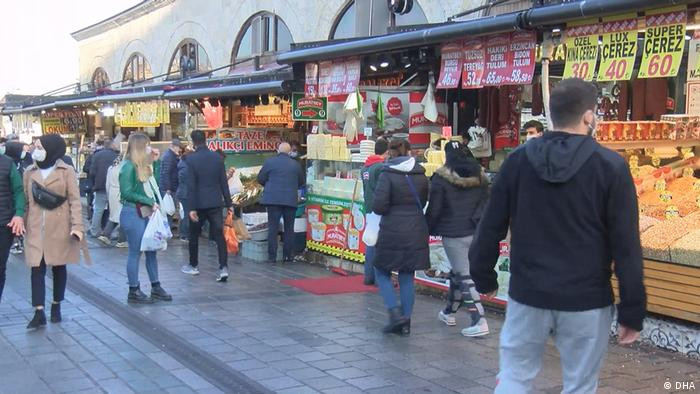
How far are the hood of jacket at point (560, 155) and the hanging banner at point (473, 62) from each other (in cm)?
512

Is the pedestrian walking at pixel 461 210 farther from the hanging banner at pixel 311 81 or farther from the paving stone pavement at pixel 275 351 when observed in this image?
the hanging banner at pixel 311 81

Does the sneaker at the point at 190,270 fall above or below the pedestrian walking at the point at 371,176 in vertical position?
below

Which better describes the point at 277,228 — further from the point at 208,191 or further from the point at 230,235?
the point at 208,191

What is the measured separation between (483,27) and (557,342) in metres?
4.79

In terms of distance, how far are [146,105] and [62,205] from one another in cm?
1078

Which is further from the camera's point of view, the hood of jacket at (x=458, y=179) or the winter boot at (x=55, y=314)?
the winter boot at (x=55, y=314)

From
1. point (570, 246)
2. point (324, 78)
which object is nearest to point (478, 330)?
point (570, 246)

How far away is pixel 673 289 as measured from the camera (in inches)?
237

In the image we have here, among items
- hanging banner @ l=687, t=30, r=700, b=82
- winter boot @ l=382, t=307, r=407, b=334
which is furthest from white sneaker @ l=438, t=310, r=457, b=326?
hanging banner @ l=687, t=30, r=700, b=82

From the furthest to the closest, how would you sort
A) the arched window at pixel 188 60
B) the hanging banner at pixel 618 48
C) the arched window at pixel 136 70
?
the arched window at pixel 136 70, the arched window at pixel 188 60, the hanging banner at pixel 618 48

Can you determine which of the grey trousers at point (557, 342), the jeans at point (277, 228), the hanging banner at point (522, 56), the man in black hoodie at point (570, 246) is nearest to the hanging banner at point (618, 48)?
the hanging banner at point (522, 56)

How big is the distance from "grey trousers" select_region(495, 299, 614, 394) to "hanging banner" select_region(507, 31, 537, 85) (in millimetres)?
4715

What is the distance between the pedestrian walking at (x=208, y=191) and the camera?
919cm

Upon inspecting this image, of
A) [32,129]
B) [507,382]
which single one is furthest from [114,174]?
[32,129]
